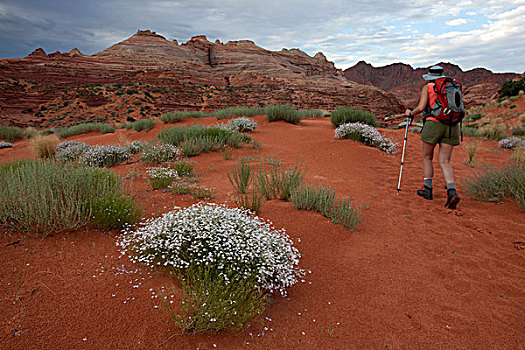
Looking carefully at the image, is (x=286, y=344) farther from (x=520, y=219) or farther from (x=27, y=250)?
(x=520, y=219)

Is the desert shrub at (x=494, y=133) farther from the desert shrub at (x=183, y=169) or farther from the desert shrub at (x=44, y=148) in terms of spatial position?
the desert shrub at (x=44, y=148)

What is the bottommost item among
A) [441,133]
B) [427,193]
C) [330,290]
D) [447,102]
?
[330,290]

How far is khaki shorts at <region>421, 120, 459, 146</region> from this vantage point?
197 inches

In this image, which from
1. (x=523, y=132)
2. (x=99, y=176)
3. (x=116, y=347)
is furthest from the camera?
(x=523, y=132)

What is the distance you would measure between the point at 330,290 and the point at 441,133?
12.2ft

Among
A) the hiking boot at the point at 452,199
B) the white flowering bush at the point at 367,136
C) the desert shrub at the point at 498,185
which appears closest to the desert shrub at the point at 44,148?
the white flowering bush at the point at 367,136

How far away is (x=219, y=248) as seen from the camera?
104 inches

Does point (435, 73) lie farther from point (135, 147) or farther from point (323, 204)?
point (135, 147)

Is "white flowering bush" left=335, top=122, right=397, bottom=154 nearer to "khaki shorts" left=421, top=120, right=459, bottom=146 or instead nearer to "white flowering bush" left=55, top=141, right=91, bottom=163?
"khaki shorts" left=421, top=120, right=459, bottom=146

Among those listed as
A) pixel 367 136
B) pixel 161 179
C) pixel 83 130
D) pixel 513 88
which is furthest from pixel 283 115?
pixel 513 88

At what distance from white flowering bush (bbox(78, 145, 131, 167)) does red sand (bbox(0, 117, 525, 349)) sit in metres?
3.40

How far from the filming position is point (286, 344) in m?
2.14

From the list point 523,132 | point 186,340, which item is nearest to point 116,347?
point 186,340

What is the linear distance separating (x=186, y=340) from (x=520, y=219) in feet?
16.3
